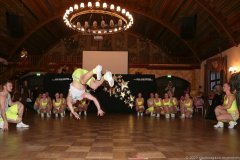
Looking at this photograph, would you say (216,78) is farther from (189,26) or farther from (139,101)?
(139,101)

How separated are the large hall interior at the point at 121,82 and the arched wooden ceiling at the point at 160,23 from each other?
0.23 feet

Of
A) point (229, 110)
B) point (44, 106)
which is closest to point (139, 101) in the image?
point (44, 106)

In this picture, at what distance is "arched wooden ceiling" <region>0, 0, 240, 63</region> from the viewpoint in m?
15.5

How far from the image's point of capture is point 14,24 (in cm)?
1703

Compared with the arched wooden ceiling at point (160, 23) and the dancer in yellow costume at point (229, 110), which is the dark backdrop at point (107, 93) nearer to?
the arched wooden ceiling at point (160, 23)

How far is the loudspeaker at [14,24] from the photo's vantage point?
16672mm

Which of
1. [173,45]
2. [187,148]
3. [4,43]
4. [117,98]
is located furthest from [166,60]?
[187,148]

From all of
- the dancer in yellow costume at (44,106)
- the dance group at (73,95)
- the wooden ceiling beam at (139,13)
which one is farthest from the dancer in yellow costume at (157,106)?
the wooden ceiling beam at (139,13)

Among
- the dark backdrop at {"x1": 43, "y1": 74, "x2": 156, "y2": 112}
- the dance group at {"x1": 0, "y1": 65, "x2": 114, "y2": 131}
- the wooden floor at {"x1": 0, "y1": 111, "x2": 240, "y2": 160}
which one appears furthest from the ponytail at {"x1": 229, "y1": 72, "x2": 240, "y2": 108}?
the dance group at {"x1": 0, "y1": 65, "x2": 114, "y2": 131}

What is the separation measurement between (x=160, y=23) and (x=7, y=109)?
45.6 feet

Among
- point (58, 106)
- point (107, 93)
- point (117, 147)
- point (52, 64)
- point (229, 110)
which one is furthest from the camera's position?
point (52, 64)

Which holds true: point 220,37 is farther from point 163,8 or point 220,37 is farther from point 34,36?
point 34,36

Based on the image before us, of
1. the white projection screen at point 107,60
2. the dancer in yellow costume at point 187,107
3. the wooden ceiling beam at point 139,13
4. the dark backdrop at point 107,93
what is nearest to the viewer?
the dancer in yellow costume at point 187,107

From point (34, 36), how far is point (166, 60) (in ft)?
32.4
